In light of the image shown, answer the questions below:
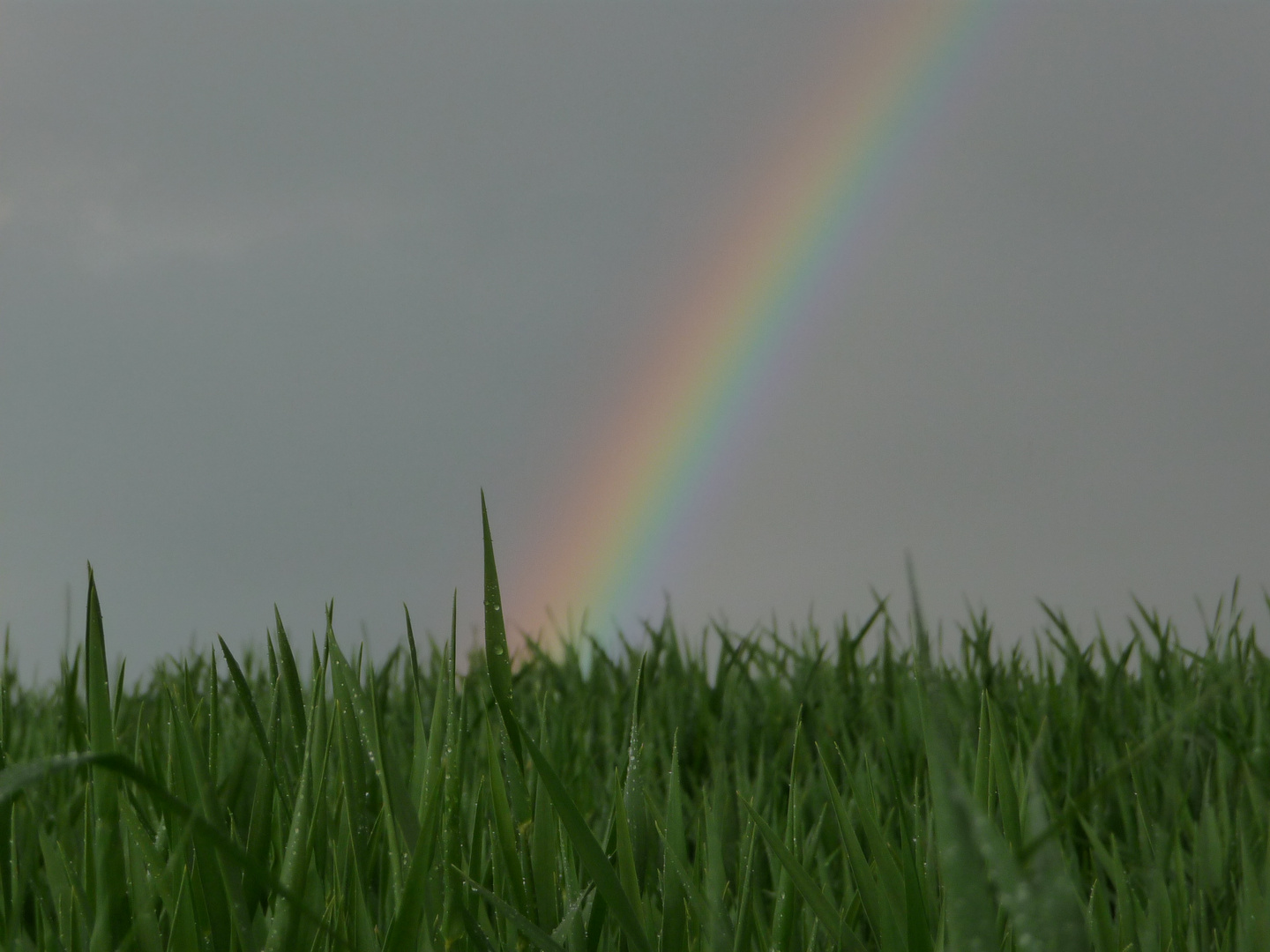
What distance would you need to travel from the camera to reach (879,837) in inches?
25.3

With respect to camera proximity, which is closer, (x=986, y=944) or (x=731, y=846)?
(x=986, y=944)

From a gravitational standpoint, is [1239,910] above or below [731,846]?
below

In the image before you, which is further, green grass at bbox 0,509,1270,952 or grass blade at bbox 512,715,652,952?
grass blade at bbox 512,715,652,952

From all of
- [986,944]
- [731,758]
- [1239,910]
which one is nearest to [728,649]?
[731,758]

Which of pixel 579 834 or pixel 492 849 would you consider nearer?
pixel 579 834

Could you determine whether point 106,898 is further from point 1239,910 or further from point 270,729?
point 1239,910

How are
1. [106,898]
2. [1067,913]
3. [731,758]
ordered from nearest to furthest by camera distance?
[1067,913] → [106,898] → [731,758]

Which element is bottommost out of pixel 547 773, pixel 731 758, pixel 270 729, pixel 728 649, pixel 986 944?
pixel 986 944

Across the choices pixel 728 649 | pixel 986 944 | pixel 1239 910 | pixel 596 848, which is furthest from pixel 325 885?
pixel 728 649

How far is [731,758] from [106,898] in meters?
1.45

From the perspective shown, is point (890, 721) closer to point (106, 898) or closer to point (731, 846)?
point (731, 846)

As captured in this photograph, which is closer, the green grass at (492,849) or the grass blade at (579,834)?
Result: the green grass at (492,849)

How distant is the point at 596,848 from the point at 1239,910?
1.86 feet

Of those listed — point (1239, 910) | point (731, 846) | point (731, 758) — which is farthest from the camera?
point (731, 758)
